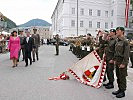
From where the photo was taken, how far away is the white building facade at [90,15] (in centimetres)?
7806

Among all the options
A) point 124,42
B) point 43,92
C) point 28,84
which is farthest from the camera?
point 28,84

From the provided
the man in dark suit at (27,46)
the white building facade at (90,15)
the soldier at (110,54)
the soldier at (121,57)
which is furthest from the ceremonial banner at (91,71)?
the white building facade at (90,15)

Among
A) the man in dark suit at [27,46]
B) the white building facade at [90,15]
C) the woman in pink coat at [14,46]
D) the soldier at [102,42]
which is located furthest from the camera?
the white building facade at [90,15]

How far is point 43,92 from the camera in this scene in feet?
25.7

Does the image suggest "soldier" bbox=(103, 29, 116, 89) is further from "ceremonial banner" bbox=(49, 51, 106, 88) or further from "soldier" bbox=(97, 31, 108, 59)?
"soldier" bbox=(97, 31, 108, 59)

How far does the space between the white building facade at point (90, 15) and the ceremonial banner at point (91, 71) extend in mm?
65641

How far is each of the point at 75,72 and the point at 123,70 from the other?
3.04 metres

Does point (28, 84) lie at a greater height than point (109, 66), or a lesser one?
lesser

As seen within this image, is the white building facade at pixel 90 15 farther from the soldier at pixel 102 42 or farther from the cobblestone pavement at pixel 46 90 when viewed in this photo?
the cobblestone pavement at pixel 46 90

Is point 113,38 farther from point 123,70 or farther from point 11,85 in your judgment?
point 11,85

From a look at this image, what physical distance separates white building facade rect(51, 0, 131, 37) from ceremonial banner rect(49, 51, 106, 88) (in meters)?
65.6

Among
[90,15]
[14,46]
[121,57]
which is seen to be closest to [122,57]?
[121,57]

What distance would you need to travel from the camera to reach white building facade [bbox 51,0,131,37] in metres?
78.1

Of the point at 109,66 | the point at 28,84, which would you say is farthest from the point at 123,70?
the point at 28,84
